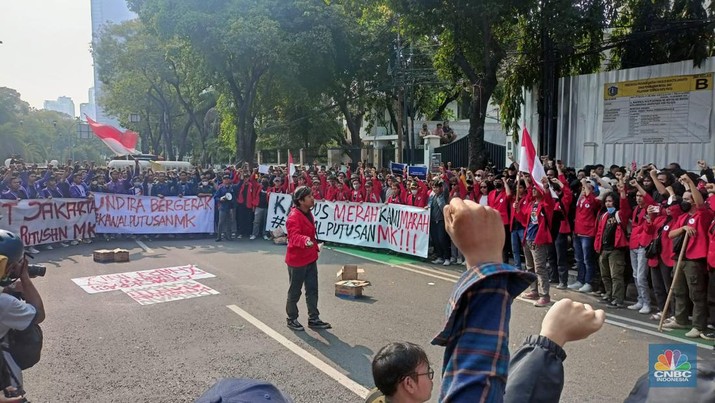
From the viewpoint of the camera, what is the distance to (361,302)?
837 centimetres

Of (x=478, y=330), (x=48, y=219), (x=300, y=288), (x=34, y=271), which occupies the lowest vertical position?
(x=300, y=288)

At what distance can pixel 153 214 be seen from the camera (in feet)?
50.8

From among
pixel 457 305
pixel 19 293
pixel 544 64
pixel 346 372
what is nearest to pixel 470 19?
pixel 544 64

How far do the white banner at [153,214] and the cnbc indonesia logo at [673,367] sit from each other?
1522 centimetres

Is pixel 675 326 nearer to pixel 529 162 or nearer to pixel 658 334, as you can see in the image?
pixel 658 334

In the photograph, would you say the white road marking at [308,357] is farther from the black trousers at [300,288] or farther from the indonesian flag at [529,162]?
the indonesian flag at [529,162]

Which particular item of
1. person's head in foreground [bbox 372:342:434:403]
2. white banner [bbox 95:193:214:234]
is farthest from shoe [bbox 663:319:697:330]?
white banner [bbox 95:193:214:234]

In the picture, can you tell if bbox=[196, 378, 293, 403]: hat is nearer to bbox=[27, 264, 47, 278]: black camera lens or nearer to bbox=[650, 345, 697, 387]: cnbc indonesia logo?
bbox=[650, 345, 697, 387]: cnbc indonesia logo

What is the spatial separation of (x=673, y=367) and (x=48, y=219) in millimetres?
14930

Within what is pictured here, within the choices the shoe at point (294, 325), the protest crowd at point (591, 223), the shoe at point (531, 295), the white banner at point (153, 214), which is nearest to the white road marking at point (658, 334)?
the protest crowd at point (591, 223)

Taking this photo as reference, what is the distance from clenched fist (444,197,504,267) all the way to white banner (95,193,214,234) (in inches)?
587

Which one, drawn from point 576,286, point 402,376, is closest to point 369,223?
point 576,286

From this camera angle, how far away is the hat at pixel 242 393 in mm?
1354

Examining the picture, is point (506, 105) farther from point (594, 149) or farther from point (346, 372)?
point (346, 372)
